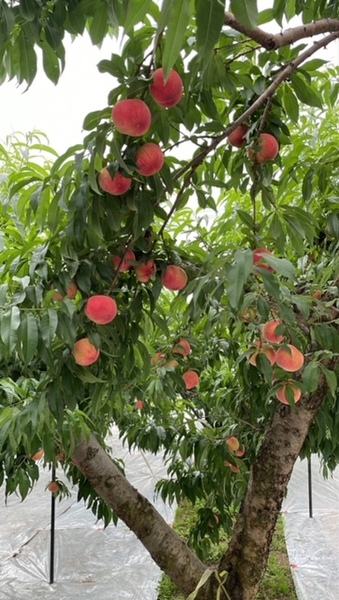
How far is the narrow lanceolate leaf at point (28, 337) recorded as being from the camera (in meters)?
0.74

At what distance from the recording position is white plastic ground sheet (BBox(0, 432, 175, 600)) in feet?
8.98

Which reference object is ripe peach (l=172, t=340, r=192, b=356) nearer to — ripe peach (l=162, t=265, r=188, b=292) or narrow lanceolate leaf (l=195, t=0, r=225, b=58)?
ripe peach (l=162, t=265, r=188, b=292)

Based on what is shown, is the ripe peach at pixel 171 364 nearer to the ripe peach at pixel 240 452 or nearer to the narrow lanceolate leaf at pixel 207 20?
the ripe peach at pixel 240 452

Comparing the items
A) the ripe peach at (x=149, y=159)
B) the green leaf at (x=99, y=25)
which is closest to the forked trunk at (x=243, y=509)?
the ripe peach at (x=149, y=159)

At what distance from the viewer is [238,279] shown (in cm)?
62

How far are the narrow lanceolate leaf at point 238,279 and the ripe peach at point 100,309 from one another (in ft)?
0.74

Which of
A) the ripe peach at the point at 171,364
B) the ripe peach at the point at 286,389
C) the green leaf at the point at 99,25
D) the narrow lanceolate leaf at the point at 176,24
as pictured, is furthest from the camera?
the ripe peach at the point at 171,364

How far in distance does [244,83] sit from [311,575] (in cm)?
281

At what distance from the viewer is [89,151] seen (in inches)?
27.4

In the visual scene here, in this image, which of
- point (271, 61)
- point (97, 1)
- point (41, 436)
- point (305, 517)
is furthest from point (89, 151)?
point (305, 517)

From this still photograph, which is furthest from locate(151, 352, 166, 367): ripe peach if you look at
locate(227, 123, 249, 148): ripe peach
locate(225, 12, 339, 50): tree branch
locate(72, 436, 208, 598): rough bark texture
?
locate(225, 12, 339, 50): tree branch

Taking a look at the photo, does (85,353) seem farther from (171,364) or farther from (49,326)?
(171,364)

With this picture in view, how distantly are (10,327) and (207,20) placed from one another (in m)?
0.52

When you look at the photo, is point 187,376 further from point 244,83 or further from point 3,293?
point 244,83
